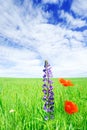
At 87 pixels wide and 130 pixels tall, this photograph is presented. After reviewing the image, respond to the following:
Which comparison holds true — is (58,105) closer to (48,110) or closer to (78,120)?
(78,120)

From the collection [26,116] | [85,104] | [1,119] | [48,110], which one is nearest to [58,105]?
[85,104]

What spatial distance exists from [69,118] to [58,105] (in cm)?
74

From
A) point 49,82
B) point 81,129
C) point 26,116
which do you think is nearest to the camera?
point 49,82

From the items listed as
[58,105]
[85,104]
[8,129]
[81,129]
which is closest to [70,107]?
[81,129]

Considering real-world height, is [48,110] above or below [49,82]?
below

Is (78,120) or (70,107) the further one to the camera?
(78,120)

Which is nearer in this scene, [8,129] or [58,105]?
[8,129]

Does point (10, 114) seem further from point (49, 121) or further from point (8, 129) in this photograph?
point (49, 121)

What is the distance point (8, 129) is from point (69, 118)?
3.27ft

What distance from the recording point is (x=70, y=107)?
8.74ft

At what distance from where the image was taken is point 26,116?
2996mm

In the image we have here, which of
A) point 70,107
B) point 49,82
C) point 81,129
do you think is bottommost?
point 81,129

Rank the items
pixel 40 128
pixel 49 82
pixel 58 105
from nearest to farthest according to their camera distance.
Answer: pixel 49 82 → pixel 40 128 → pixel 58 105

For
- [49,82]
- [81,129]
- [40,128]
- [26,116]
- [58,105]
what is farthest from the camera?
[58,105]
